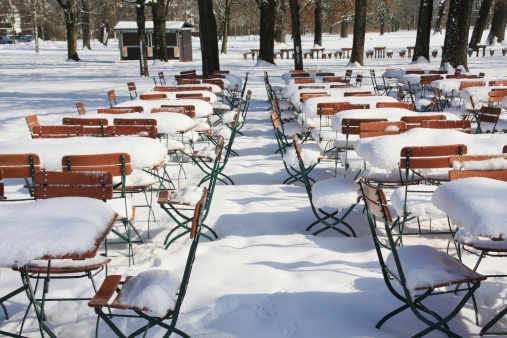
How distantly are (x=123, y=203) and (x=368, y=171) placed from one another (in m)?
2.83

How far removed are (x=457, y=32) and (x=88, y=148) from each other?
16.0 m

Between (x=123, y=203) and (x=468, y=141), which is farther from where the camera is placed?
(x=468, y=141)

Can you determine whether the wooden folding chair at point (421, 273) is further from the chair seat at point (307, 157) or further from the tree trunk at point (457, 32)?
the tree trunk at point (457, 32)

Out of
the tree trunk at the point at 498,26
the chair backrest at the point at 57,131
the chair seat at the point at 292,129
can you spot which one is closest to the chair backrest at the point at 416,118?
the chair seat at the point at 292,129

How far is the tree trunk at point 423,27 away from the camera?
2328 centimetres

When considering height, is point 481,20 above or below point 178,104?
above

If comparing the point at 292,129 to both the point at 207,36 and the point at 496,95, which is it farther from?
the point at 207,36

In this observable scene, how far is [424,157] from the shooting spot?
5.03 metres

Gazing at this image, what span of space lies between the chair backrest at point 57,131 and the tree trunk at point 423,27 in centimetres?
1935

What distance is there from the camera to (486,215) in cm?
314

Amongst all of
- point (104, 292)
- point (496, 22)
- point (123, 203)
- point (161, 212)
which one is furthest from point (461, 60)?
point (496, 22)

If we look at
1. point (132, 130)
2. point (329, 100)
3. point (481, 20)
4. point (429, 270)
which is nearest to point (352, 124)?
point (329, 100)

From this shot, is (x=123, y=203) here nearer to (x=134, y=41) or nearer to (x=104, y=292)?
(x=104, y=292)

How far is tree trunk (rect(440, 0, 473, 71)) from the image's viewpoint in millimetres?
18344
